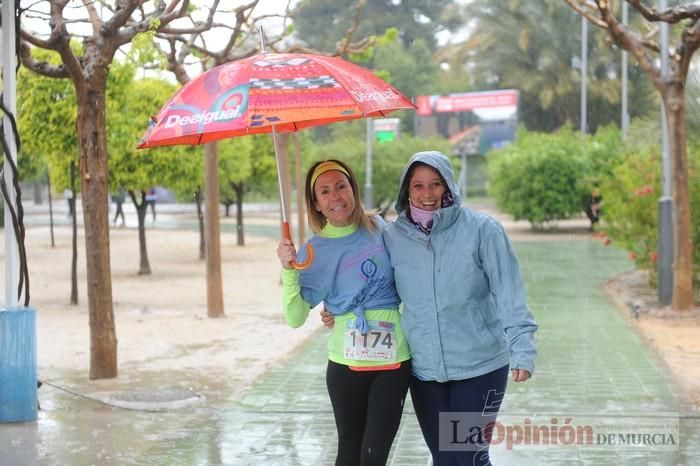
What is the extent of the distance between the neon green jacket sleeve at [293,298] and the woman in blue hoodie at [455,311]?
433mm

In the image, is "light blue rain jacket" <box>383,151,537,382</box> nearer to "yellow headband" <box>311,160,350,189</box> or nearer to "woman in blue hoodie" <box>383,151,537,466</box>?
"woman in blue hoodie" <box>383,151,537,466</box>

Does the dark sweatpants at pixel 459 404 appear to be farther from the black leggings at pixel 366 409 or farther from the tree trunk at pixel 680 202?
the tree trunk at pixel 680 202

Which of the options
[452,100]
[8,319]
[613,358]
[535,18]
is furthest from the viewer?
[452,100]

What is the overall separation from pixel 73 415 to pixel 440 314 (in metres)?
4.39

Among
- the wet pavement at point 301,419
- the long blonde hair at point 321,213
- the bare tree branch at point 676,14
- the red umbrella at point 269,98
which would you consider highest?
the bare tree branch at point 676,14

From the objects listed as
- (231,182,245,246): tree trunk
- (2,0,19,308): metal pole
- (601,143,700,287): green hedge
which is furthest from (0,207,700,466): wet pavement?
(231,182,245,246): tree trunk

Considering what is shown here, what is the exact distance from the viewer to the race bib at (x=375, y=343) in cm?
444

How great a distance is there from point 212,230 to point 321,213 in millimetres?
9723

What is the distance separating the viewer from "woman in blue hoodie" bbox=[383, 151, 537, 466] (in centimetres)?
435

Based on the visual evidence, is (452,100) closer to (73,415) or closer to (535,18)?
(535,18)

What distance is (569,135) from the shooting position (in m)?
35.6

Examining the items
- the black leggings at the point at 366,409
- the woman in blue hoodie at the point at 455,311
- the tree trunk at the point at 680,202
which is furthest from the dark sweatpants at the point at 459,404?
the tree trunk at the point at 680,202

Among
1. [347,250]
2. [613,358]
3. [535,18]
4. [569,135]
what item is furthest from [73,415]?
[535,18]

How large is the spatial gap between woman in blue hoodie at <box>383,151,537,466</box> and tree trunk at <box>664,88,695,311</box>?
29.1 ft
